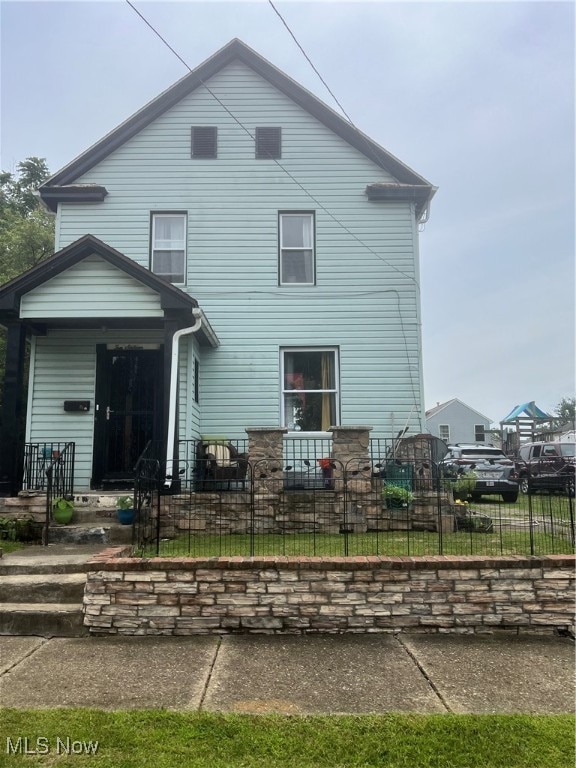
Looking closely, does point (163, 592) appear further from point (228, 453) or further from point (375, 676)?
point (228, 453)

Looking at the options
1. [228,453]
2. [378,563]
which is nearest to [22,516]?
[228,453]

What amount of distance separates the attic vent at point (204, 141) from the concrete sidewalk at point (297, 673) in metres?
9.33

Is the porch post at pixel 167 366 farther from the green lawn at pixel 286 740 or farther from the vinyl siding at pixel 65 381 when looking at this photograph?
the green lawn at pixel 286 740

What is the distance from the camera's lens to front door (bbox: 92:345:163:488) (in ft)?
31.1

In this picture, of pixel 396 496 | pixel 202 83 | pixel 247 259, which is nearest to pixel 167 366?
pixel 247 259

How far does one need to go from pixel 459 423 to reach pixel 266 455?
4427 centimetres

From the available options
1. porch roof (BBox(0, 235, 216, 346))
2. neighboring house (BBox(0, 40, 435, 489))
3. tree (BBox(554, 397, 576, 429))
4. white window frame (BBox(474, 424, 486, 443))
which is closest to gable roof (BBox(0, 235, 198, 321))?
porch roof (BBox(0, 235, 216, 346))

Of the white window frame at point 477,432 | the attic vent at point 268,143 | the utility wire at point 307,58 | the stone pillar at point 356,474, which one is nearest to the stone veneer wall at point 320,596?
the stone pillar at point 356,474

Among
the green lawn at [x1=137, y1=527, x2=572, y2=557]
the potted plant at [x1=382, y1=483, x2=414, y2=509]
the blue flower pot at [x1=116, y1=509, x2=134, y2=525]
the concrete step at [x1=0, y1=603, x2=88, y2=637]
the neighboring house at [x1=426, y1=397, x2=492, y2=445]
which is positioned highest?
the neighboring house at [x1=426, y1=397, x2=492, y2=445]

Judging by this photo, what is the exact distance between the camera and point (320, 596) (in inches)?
197

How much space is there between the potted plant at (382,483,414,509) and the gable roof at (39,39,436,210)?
612 cm

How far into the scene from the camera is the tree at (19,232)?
1803 centimetres

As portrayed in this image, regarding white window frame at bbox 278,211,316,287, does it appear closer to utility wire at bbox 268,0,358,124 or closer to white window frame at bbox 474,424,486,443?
utility wire at bbox 268,0,358,124

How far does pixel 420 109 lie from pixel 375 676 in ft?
33.9
